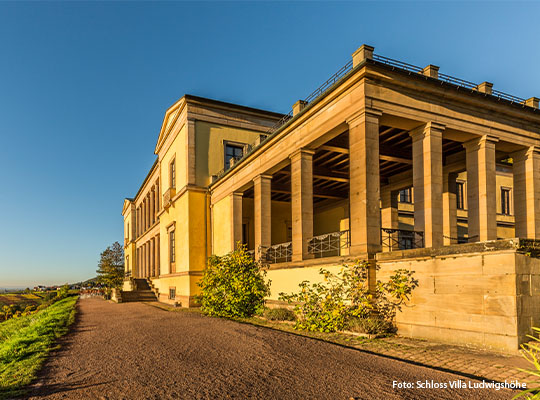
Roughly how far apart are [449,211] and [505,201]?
1619cm

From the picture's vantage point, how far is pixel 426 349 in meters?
7.80

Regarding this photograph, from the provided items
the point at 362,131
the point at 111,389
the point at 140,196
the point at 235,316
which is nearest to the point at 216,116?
the point at 235,316

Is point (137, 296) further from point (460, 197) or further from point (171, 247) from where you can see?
point (460, 197)

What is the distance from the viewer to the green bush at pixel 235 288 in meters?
15.7

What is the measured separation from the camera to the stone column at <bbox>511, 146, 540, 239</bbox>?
14305 mm

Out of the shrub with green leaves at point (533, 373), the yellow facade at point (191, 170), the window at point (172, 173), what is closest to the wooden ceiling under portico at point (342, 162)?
the yellow facade at point (191, 170)

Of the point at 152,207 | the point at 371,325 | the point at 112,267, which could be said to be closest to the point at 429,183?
the point at 371,325

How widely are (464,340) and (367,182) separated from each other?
4619 millimetres

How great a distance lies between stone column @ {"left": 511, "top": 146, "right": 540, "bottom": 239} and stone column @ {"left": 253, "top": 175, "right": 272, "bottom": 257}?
31.8ft

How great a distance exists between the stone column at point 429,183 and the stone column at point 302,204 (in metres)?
3.79

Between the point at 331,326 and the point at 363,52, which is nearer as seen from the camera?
the point at 331,326

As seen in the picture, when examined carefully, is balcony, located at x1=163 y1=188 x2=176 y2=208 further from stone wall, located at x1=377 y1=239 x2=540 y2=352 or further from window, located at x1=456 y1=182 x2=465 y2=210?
stone wall, located at x1=377 y1=239 x2=540 y2=352

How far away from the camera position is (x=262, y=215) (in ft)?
57.1

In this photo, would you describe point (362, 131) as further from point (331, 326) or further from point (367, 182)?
point (331, 326)
